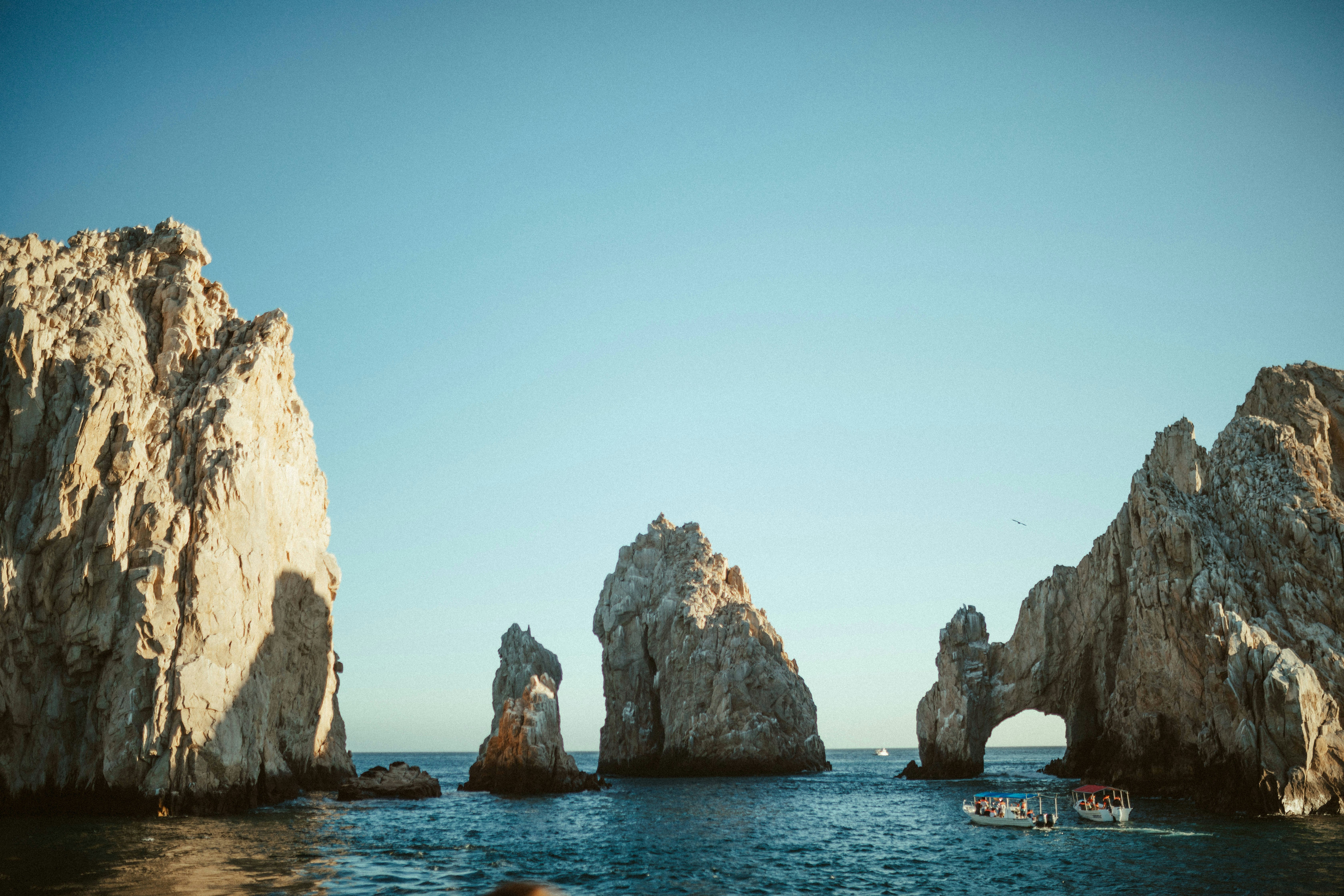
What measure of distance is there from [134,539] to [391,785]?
1032 inches

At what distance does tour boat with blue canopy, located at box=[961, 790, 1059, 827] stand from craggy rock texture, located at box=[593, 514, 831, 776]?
4235 cm

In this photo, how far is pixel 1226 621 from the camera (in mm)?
45281

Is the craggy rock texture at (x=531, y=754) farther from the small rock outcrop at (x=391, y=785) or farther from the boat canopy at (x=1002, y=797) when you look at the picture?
the boat canopy at (x=1002, y=797)

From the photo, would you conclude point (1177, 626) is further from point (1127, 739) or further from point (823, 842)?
point (823, 842)

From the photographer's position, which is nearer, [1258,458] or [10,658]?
[10,658]

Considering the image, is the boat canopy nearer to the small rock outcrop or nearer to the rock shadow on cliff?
the small rock outcrop

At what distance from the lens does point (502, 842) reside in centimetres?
3859

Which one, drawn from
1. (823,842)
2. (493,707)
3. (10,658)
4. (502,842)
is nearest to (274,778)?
(10,658)

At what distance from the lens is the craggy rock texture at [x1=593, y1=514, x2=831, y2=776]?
8944 centimetres

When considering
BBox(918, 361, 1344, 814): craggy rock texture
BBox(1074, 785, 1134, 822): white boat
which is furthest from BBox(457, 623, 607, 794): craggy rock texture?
BBox(918, 361, 1344, 814): craggy rock texture

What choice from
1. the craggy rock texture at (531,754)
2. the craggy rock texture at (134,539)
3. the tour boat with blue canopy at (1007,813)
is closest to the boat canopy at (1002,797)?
the tour boat with blue canopy at (1007,813)

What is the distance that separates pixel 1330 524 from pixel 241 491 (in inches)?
2340

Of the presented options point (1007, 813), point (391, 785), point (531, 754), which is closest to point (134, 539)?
point (391, 785)

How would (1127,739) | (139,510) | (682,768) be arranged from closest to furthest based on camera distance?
(139,510) < (1127,739) < (682,768)
